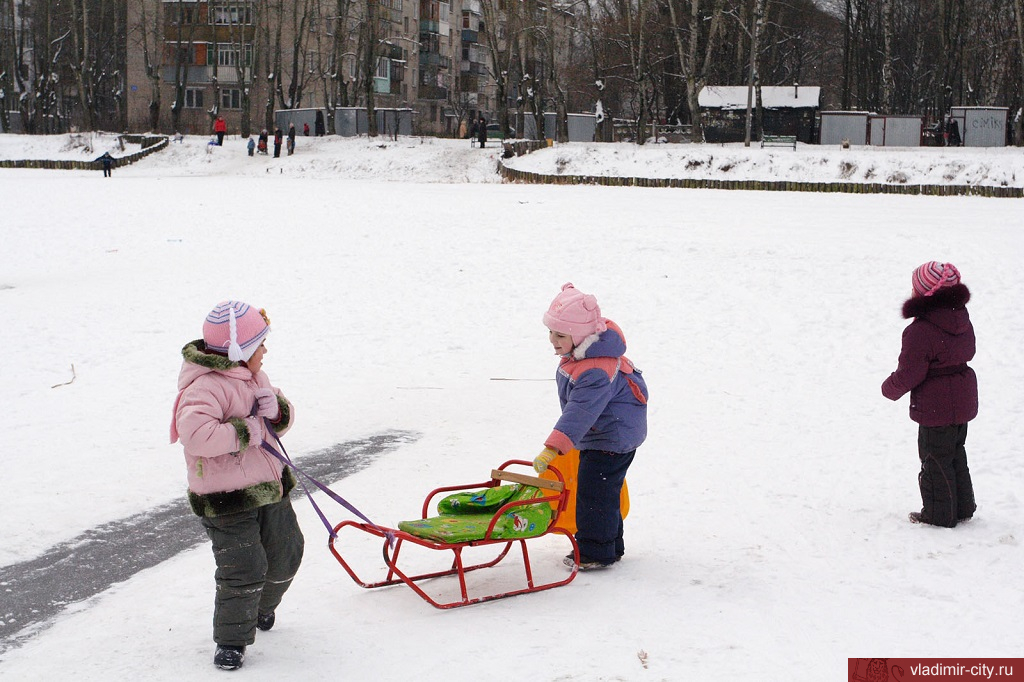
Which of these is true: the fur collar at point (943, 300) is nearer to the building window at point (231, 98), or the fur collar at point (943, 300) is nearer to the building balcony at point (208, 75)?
the building balcony at point (208, 75)

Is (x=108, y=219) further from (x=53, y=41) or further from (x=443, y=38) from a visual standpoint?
(x=443, y=38)

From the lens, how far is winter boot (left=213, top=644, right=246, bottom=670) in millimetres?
4281

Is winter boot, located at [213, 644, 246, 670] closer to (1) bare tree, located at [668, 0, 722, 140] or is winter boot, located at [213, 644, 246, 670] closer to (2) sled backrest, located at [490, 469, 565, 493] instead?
(2) sled backrest, located at [490, 469, 565, 493]

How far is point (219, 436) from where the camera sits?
4148mm

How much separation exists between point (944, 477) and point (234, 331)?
14.0 feet

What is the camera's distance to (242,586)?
4.30 metres

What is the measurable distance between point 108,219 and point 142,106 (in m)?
56.4

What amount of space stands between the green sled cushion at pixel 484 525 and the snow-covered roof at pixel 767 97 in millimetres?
45885

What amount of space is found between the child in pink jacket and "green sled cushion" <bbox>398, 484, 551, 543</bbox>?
35.9 inches

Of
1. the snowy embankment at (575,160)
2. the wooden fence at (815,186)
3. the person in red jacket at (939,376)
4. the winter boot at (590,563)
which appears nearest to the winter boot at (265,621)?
the winter boot at (590,563)

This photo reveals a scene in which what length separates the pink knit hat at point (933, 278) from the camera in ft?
20.0

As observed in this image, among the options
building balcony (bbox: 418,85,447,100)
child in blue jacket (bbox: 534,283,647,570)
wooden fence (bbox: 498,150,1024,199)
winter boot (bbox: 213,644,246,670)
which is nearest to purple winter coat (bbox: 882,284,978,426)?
child in blue jacket (bbox: 534,283,647,570)

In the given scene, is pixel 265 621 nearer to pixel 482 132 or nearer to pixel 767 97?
pixel 482 132

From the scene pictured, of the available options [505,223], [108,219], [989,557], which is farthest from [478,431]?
[108,219]
